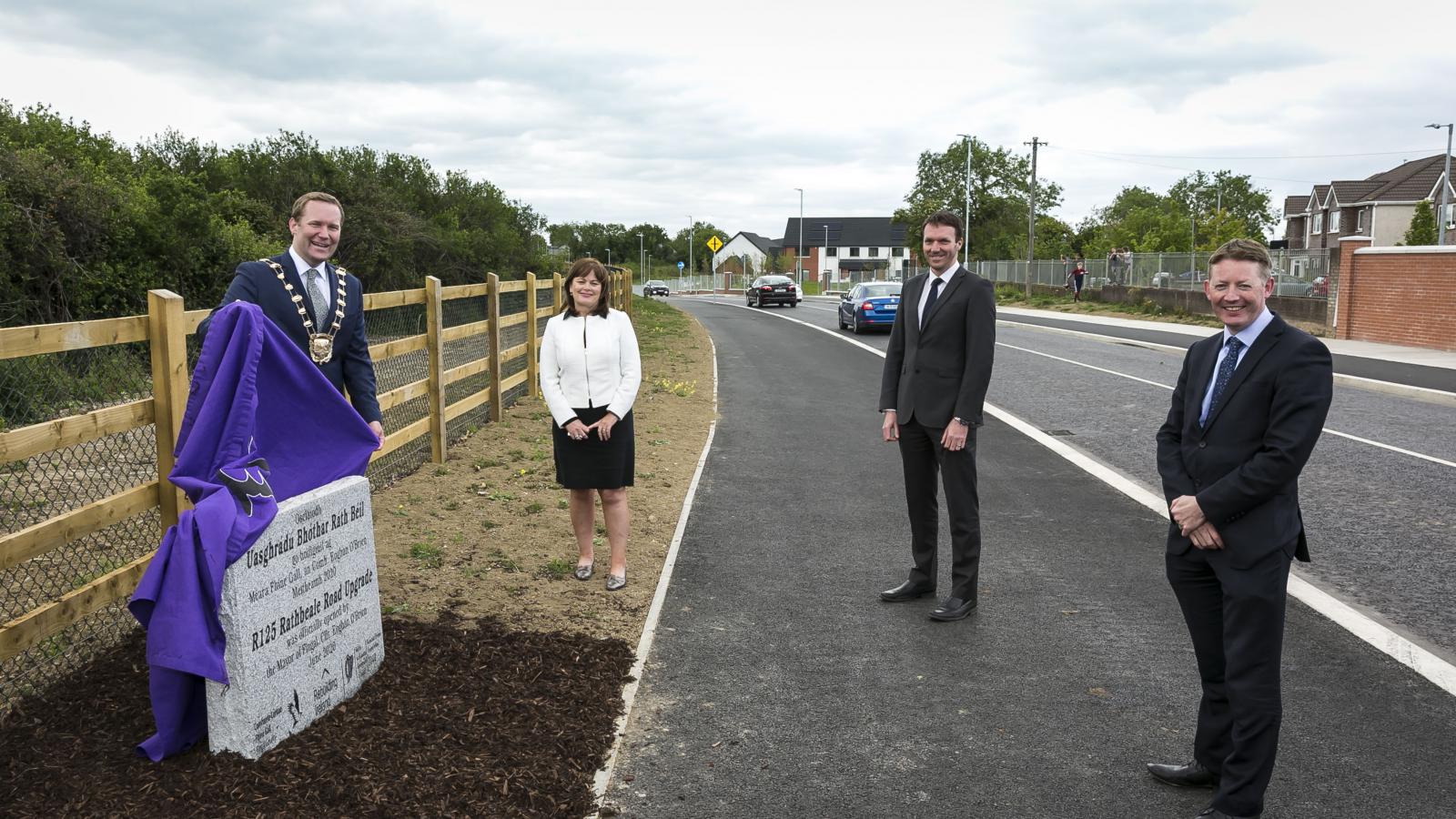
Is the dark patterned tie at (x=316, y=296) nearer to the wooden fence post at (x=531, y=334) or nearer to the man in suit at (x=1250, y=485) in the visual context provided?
the man in suit at (x=1250, y=485)

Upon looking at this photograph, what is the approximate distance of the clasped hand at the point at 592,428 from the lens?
574 centimetres

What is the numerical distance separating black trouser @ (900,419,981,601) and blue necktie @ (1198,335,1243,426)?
1.93m

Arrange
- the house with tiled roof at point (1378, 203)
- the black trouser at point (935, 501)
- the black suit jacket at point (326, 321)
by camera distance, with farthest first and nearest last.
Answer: the house with tiled roof at point (1378, 203) → the black trouser at point (935, 501) → the black suit jacket at point (326, 321)

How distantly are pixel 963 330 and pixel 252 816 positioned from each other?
381 centimetres

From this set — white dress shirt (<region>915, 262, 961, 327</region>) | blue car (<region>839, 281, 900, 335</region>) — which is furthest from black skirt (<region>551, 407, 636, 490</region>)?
blue car (<region>839, 281, 900, 335</region>)

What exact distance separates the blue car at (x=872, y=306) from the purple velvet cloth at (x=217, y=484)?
2497 centimetres

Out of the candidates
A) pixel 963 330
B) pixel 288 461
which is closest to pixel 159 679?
pixel 288 461

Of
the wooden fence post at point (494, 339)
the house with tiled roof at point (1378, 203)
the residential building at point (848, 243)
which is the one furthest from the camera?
the residential building at point (848, 243)

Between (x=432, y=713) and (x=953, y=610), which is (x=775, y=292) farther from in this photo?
(x=432, y=713)

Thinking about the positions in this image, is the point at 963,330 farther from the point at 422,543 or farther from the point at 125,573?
the point at 125,573

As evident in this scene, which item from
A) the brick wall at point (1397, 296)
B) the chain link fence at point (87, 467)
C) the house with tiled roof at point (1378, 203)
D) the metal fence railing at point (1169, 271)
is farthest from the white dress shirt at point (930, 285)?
the house with tiled roof at point (1378, 203)

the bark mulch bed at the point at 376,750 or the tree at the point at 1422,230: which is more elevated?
the tree at the point at 1422,230

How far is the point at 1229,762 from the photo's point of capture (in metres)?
3.48

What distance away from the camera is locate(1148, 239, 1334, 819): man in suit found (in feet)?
11.0
